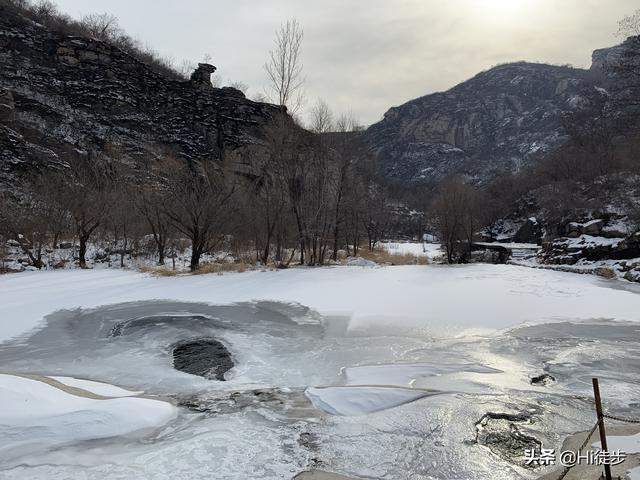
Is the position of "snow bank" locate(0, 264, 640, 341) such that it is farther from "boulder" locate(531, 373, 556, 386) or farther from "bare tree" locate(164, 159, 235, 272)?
A: "bare tree" locate(164, 159, 235, 272)

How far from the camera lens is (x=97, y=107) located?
41.3 m

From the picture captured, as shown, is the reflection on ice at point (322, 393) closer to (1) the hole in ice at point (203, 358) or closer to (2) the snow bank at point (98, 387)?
(2) the snow bank at point (98, 387)

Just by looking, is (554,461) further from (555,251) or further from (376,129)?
(376,129)

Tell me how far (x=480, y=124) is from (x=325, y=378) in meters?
164

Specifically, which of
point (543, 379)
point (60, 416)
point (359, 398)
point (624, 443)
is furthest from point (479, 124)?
point (60, 416)

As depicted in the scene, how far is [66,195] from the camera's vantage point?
22.9 meters

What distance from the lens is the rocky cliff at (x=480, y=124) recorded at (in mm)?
129250

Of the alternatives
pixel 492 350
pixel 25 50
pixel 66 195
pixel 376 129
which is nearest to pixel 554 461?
pixel 492 350

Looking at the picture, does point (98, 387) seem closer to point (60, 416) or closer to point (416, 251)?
point (60, 416)

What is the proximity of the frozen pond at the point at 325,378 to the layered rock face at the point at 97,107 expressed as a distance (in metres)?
25.6

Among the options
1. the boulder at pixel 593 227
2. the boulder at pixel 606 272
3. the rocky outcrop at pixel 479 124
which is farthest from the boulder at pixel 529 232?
the rocky outcrop at pixel 479 124

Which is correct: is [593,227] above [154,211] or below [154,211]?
below

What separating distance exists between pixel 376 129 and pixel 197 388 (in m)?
186

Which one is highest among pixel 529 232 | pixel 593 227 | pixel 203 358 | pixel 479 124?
pixel 479 124
